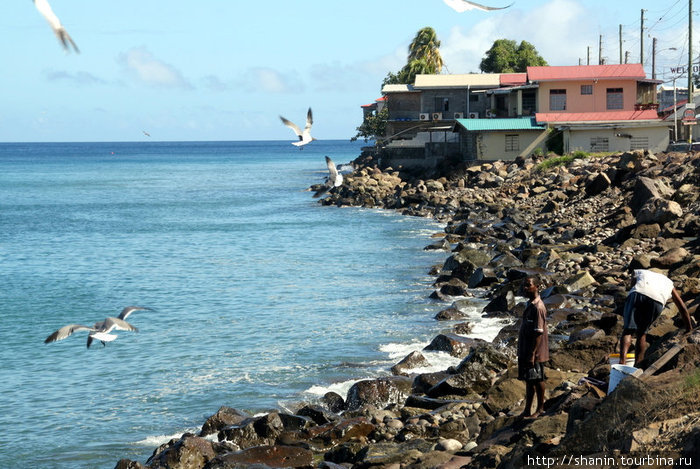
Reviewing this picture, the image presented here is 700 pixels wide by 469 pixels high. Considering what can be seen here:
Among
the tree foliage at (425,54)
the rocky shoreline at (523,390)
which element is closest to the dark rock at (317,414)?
the rocky shoreline at (523,390)

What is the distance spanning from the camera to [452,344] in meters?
17.4

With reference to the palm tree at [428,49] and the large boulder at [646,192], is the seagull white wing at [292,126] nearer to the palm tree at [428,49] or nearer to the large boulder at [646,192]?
the large boulder at [646,192]

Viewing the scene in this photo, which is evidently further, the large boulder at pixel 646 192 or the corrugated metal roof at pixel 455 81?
the corrugated metal roof at pixel 455 81

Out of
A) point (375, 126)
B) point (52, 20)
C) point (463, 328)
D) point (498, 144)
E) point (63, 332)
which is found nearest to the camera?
point (52, 20)

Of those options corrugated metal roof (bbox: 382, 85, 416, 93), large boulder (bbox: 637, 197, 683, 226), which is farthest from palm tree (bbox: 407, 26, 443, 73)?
large boulder (bbox: 637, 197, 683, 226)

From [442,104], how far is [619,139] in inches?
789

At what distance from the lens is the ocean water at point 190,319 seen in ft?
50.3

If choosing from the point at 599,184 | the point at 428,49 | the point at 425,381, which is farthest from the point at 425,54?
the point at 425,381

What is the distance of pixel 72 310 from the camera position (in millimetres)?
25000

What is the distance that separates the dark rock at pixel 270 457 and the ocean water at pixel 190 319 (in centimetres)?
210

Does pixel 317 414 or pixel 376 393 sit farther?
pixel 376 393

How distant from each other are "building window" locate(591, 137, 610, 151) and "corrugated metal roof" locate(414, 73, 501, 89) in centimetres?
1775

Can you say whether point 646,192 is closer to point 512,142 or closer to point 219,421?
point 219,421

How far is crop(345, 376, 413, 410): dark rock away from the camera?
14.4 metres
